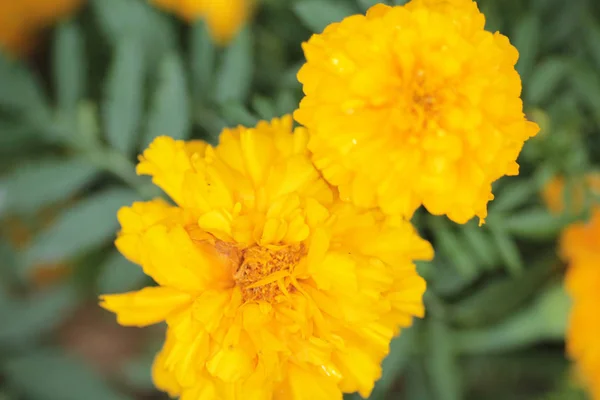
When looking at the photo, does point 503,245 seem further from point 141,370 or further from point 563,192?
point 141,370

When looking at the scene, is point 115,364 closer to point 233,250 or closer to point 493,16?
point 233,250

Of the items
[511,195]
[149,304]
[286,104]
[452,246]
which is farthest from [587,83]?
[149,304]

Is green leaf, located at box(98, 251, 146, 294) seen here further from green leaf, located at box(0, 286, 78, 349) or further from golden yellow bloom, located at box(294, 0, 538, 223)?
golden yellow bloom, located at box(294, 0, 538, 223)

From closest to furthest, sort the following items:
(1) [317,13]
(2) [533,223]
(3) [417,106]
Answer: (3) [417,106] < (1) [317,13] < (2) [533,223]

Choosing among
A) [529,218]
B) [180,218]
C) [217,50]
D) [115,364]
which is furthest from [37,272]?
[529,218]

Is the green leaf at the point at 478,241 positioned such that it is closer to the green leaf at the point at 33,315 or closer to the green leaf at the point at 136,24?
the green leaf at the point at 136,24

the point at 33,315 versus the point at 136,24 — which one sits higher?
the point at 136,24
